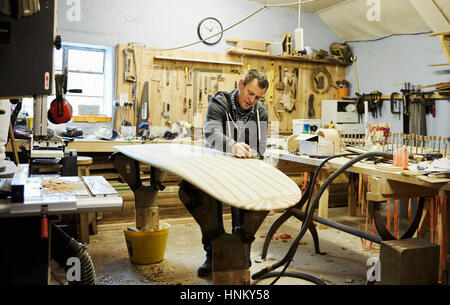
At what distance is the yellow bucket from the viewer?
3078 millimetres

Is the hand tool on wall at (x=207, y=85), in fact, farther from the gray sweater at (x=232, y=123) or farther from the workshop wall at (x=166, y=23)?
the gray sweater at (x=232, y=123)

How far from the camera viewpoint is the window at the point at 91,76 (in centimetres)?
527

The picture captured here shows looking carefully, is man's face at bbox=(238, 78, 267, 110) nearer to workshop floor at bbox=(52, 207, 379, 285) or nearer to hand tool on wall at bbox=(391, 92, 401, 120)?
workshop floor at bbox=(52, 207, 379, 285)

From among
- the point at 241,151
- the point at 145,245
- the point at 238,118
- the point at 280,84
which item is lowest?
the point at 145,245

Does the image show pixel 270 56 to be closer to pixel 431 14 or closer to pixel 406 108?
pixel 406 108

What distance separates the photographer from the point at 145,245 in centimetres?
310

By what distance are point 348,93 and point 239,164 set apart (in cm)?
560

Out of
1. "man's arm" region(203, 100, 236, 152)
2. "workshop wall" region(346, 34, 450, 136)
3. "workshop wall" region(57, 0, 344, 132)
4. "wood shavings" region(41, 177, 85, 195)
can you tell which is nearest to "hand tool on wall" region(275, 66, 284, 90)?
"workshop wall" region(57, 0, 344, 132)

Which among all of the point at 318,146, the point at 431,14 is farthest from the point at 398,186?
the point at 431,14

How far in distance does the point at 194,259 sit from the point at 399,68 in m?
4.54

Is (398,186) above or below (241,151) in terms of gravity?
below

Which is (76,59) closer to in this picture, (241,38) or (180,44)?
(180,44)

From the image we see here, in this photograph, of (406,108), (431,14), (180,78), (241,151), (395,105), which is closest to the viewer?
Answer: (241,151)

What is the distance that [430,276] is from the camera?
2.19 meters
